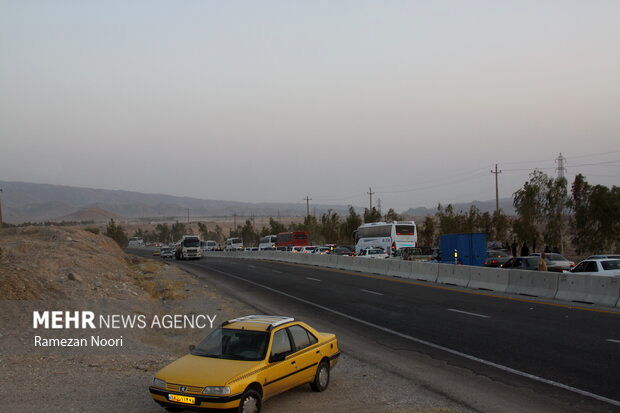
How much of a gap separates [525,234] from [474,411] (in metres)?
46.2

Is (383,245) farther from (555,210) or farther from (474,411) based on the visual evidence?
(474,411)

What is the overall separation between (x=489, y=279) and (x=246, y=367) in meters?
19.8

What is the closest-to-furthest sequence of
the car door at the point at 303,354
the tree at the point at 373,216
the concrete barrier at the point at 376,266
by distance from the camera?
1. the car door at the point at 303,354
2. the concrete barrier at the point at 376,266
3. the tree at the point at 373,216

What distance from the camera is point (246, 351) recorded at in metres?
8.75

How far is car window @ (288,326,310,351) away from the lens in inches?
370

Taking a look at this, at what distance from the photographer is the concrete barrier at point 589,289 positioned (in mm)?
19344

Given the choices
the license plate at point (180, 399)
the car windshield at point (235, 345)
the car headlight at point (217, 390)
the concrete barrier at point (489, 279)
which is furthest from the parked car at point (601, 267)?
the license plate at point (180, 399)

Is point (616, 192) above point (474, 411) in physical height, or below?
above

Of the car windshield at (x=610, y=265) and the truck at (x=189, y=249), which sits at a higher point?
the car windshield at (x=610, y=265)

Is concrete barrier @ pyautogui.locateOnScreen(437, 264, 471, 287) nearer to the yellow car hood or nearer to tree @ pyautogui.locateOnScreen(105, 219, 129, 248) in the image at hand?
the yellow car hood

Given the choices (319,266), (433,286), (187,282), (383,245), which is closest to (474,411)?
(433,286)

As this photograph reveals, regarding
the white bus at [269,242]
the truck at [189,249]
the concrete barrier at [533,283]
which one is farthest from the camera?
the white bus at [269,242]

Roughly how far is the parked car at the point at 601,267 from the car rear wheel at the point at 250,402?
57.3 ft

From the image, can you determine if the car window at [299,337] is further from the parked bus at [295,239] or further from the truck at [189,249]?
the parked bus at [295,239]
